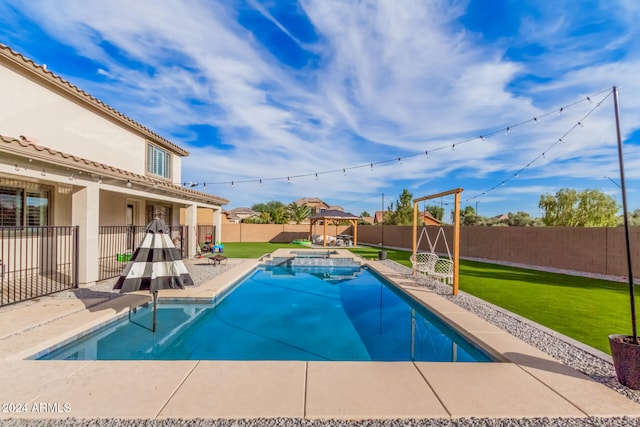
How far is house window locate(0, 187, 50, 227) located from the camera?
8.16 metres

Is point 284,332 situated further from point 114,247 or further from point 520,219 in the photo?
point 520,219

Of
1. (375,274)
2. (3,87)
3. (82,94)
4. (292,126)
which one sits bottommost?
(375,274)

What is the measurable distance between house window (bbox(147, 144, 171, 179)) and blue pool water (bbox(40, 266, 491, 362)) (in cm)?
759

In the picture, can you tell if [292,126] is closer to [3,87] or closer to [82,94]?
[82,94]

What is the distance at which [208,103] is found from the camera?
17656 mm

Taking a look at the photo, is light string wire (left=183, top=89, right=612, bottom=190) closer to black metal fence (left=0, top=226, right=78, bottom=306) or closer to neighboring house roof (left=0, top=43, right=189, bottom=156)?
neighboring house roof (left=0, top=43, right=189, bottom=156)

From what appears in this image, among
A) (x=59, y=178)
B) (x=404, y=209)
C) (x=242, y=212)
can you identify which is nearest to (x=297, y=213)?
(x=404, y=209)

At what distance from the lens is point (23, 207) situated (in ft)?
28.2

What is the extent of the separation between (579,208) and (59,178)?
32815mm

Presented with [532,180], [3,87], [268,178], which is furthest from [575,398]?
[532,180]

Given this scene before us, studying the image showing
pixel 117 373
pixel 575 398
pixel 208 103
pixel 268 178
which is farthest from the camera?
pixel 268 178

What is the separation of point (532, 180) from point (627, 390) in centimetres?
2697

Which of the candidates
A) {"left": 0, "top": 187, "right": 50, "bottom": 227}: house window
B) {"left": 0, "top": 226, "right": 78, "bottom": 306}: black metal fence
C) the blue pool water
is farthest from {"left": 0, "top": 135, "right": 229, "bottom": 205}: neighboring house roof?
the blue pool water

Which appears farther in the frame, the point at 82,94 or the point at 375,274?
the point at 375,274
